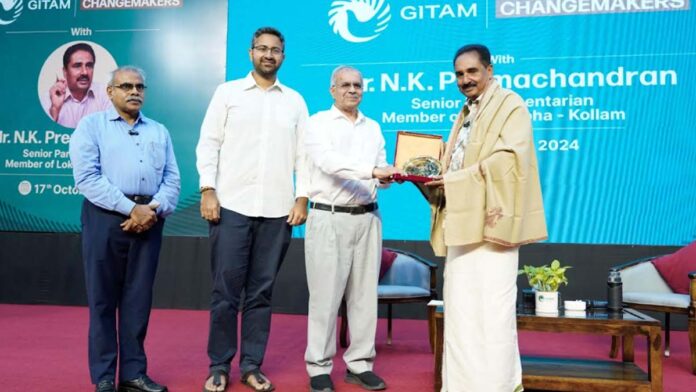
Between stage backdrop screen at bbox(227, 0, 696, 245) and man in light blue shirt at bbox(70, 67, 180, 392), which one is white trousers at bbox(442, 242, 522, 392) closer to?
man in light blue shirt at bbox(70, 67, 180, 392)

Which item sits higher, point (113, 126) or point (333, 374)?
point (113, 126)

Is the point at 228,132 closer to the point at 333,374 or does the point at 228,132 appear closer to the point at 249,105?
the point at 249,105

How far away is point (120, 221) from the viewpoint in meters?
2.62

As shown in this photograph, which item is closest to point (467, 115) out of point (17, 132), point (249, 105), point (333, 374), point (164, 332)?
point (249, 105)

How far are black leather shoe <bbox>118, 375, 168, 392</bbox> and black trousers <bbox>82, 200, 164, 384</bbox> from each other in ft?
0.07

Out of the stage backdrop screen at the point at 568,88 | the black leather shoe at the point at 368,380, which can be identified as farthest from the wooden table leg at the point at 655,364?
the stage backdrop screen at the point at 568,88

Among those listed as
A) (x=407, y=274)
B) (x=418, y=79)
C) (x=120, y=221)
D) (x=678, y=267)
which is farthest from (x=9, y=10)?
(x=678, y=267)

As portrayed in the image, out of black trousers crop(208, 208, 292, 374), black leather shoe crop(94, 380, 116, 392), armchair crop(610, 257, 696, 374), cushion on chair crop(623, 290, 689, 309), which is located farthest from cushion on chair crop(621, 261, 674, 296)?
black leather shoe crop(94, 380, 116, 392)

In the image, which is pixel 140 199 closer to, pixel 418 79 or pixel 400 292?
pixel 400 292

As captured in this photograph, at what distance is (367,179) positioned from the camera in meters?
2.80

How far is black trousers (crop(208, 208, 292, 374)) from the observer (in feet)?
9.30

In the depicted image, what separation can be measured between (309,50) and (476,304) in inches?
137

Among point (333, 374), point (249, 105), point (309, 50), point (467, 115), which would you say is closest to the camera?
point (467, 115)

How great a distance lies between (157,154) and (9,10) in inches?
162
